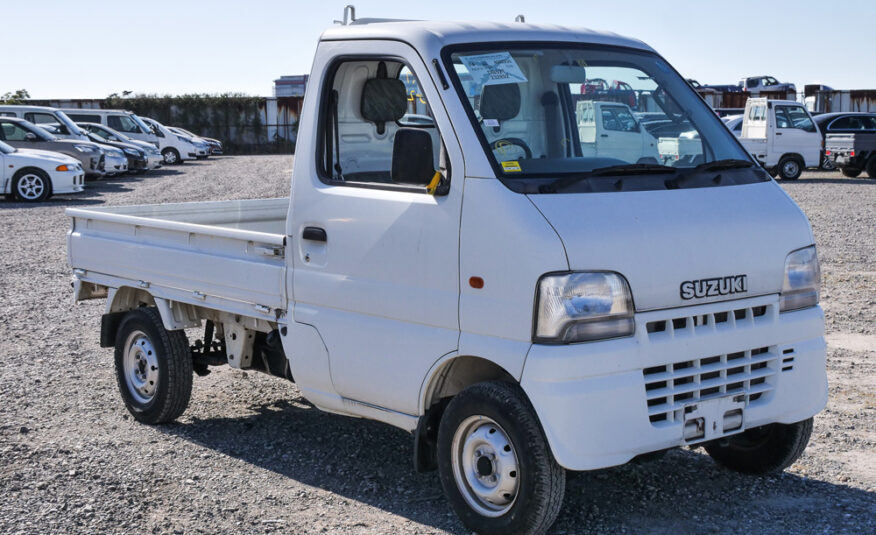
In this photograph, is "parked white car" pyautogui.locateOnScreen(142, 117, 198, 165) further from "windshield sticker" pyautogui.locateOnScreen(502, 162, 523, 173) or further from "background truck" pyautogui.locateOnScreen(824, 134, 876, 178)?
"windshield sticker" pyautogui.locateOnScreen(502, 162, 523, 173)

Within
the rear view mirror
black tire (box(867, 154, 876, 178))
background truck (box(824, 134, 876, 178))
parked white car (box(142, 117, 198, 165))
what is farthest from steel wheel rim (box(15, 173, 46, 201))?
black tire (box(867, 154, 876, 178))

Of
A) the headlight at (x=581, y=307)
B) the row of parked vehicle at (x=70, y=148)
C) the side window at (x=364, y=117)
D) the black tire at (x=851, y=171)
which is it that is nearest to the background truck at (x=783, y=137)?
the black tire at (x=851, y=171)

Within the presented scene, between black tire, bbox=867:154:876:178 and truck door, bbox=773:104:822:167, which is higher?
truck door, bbox=773:104:822:167

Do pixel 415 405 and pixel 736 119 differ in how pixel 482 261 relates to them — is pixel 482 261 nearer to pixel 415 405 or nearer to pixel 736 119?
pixel 415 405

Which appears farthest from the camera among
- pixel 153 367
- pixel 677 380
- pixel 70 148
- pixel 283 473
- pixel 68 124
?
pixel 68 124

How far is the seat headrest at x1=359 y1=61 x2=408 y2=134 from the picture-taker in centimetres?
511

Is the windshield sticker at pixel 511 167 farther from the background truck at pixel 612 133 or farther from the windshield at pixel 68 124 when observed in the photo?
the windshield at pixel 68 124

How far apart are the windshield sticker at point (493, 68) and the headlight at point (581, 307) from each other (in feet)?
3.62

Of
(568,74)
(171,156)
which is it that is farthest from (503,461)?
(171,156)

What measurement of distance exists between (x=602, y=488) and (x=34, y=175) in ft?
63.8

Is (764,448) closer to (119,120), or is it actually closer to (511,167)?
(511,167)

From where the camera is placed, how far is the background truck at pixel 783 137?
25.9 m

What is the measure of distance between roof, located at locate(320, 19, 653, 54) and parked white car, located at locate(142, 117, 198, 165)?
3445 centimetres

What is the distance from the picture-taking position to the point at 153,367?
6391 mm
